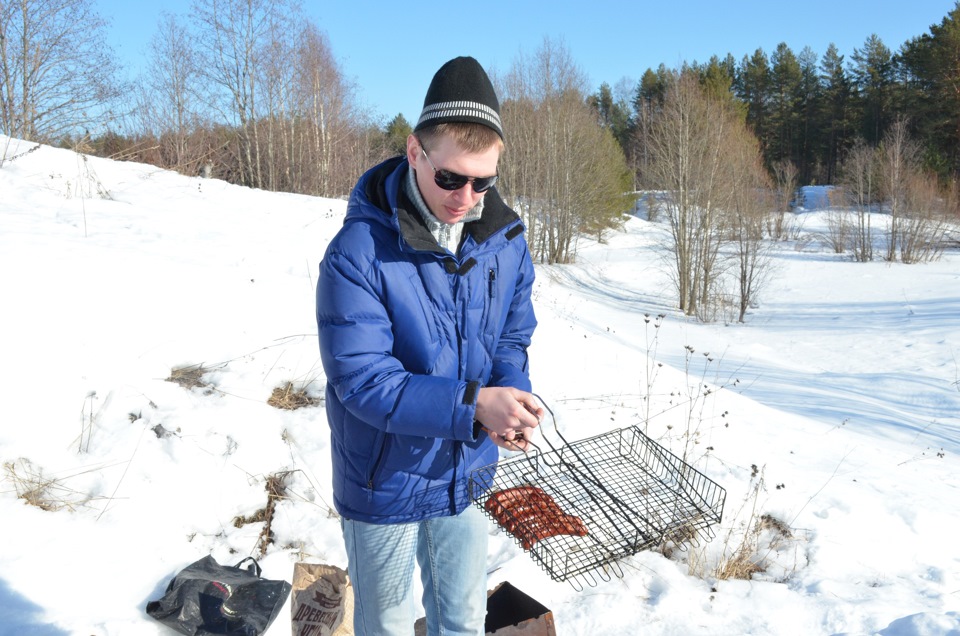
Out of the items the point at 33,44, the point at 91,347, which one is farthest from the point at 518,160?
the point at 91,347

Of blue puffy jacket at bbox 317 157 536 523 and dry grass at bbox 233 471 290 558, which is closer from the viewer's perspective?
blue puffy jacket at bbox 317 157 536 523

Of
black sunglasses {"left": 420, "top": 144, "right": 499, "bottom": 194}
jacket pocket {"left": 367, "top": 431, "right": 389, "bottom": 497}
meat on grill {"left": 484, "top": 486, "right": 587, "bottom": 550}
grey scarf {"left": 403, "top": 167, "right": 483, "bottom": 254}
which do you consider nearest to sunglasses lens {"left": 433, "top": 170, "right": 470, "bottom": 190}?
black sunglasses {"left": 420, "top": 144, "right": 499, "bottom": 194}

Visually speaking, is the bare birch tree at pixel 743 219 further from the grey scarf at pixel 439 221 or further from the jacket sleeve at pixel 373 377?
the jacket sleeve at pixel 373 377

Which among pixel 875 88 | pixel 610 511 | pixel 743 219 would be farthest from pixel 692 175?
pixel 875 88

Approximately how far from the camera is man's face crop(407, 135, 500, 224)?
1721mm

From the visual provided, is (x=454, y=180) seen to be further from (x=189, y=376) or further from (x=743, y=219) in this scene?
(x=743, y=219)

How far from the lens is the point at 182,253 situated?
6984 millimetres

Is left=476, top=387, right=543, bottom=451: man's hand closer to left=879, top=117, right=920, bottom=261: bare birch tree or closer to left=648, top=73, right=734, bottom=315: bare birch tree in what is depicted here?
left=648, top=73, right=734, bottom=315: bare birch tree

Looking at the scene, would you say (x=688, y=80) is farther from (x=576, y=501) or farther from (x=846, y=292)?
(x=576, y=501)

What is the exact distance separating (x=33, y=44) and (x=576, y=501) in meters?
17.7

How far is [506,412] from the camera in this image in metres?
1.63

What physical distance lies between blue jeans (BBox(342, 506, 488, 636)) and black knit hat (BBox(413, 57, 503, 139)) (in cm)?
115

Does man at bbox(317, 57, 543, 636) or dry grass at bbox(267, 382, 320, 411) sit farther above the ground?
man at bbox(317, 57, 543, 636)

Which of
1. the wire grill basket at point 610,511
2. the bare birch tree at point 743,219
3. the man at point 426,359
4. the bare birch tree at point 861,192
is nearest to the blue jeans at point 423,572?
the man at point 426,359
